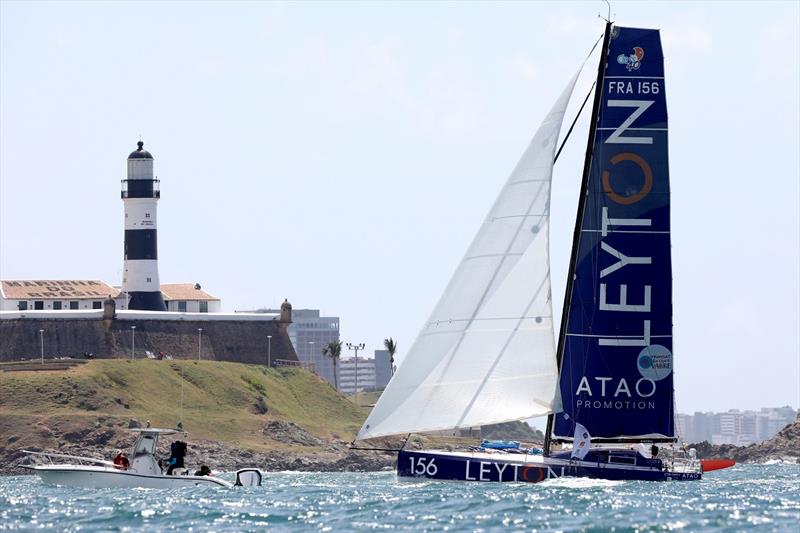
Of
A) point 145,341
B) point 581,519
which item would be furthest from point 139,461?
point 145,341

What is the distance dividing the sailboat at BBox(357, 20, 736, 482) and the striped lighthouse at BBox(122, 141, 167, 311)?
7283cm

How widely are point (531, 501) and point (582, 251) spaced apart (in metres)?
10.4

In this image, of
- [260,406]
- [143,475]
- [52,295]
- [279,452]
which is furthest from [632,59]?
[52,295]

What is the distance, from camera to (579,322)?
48.5 m

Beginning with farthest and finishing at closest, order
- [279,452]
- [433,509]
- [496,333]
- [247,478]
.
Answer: [279,452], [247,478], [496,333], [433,509]

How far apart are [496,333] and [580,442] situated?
4.05 meters

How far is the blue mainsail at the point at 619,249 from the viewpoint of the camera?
1905 inches

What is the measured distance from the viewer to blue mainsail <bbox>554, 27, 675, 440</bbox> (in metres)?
48.4

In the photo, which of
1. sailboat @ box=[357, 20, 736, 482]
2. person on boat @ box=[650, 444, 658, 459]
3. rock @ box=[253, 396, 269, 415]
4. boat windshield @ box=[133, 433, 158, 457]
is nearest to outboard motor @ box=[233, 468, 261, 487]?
boat windshield @ box=[133, 433, 158, 457]

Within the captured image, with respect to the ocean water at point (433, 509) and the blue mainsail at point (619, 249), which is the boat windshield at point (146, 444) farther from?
the blue mainsail at point (619, 249)

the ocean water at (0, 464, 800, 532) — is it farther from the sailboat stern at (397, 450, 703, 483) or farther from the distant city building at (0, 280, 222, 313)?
the distant city building at (0, 280, 222, 313)

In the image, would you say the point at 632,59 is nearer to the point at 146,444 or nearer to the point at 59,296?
the point at 146,444

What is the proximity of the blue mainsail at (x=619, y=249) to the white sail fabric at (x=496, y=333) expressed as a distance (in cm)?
175

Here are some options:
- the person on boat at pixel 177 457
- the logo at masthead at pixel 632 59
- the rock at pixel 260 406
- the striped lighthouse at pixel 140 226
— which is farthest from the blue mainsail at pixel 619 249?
the striped lighthouse at pixel 140 226
